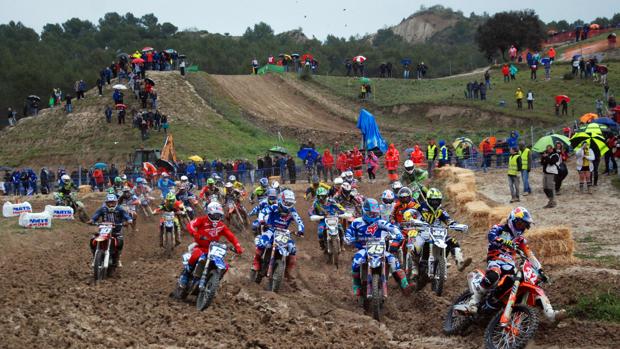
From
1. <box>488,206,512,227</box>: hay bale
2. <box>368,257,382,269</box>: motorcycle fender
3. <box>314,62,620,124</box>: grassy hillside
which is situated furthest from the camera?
<box>314,62,620,124</box>: grassy hillside

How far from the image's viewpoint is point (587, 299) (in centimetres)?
1177

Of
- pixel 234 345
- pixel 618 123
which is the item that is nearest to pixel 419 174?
pixel 234 345

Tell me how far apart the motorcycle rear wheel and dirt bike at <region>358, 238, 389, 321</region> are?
2.65 m

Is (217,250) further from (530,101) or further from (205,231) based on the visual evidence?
(530,101)

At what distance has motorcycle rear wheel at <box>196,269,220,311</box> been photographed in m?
13.3

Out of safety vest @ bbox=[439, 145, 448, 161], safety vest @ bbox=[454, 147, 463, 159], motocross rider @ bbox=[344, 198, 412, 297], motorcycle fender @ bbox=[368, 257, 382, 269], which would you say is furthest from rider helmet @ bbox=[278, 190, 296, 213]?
safety vest @ bbox=[454, 147, 463, 159]

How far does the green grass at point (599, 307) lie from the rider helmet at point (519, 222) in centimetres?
148

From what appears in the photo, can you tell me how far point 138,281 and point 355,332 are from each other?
5.80m

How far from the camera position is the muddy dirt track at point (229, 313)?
1115cm

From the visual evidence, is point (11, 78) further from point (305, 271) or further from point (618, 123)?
point (305, 271)

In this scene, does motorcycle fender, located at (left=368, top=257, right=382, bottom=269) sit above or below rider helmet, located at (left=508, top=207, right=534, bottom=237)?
below

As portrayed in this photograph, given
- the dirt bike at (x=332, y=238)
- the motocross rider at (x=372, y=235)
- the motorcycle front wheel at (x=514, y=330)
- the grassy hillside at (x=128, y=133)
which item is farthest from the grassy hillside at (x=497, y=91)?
the motorcycle front wheel at (x=514, y=330)

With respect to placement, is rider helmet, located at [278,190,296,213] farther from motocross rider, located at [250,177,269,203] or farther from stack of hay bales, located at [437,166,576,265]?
motocross rider, located at [250,177,269,203]

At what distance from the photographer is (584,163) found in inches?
990
